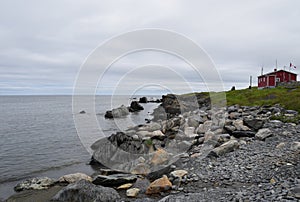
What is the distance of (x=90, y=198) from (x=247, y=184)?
4977mm

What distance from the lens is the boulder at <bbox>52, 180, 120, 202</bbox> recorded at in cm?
744

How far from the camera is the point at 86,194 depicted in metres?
7.52

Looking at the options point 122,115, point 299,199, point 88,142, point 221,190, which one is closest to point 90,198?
point 221,190

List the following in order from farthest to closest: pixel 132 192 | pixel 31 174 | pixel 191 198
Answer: pixel 31 174 < pixel 132 192 < pixel 191 198

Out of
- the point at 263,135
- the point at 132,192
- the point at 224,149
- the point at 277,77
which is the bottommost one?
the point at 132,192

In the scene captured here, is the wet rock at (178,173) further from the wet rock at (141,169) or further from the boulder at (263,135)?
the boulder at (263,135)

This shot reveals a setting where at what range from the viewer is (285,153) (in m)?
9.54

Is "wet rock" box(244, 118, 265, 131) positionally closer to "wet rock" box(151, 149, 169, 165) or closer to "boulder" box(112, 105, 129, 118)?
"wet rock" box(151, 149, 169, 165)

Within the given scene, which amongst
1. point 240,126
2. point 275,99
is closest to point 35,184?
point 240,126

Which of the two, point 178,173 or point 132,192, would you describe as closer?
point 132,192

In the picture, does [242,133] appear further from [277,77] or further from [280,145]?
[277,77]

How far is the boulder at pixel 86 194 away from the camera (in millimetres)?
7441

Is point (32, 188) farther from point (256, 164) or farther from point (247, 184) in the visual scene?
point (256, 164)

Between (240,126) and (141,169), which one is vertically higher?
(240,126)
